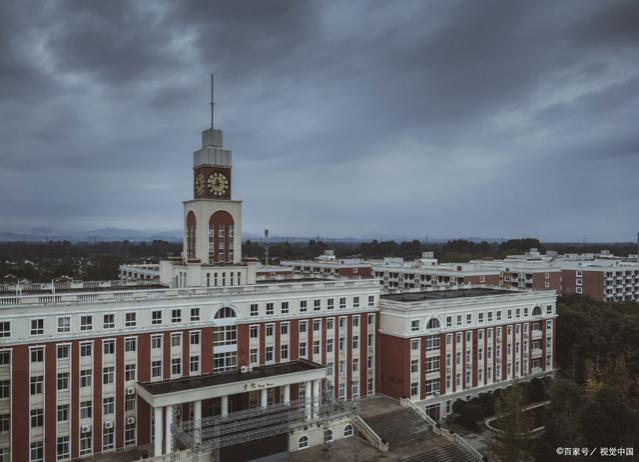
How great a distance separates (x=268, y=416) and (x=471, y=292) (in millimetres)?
33049

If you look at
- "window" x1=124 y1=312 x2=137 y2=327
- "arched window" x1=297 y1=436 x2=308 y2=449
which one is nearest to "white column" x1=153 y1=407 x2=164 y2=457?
"window" x1=124 y1=312 x2=137 y2=327

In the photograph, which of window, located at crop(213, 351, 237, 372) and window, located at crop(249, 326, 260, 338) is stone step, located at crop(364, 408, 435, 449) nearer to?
window, located at crop(249, 326, 260, 338)

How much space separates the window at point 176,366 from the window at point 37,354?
30.9 ft

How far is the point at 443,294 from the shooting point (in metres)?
60.5

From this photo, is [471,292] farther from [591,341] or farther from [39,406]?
[39,406]

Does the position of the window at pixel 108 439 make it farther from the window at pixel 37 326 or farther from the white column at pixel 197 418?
the window at pixel 37 326

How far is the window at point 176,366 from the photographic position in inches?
1613

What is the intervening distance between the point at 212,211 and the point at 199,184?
3.51m

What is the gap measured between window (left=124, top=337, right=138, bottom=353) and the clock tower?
38.9ft

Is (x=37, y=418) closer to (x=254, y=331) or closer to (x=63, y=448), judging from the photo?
(x=63, y=448)

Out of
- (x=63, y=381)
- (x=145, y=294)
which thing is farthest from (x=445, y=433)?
(x=63, y=381)

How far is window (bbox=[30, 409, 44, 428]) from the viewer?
35.6 metres

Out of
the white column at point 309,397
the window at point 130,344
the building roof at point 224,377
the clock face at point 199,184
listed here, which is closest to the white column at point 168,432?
the building roof at point 224,377

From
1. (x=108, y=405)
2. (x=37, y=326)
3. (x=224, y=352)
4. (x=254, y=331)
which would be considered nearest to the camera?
(x=37, y=326)
